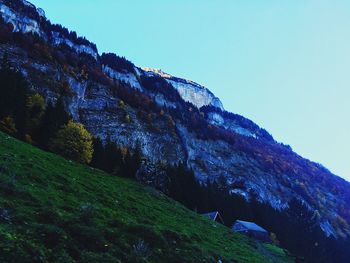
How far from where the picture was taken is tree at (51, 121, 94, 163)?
2753 inches

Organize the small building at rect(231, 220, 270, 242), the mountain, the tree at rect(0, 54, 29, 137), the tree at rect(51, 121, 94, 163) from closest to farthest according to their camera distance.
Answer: the tree at rect(51, 121, 94, 163), the tree at rect(0, 54, 29, 137), the small building at rect(231, 220, 270, 242), the mountain

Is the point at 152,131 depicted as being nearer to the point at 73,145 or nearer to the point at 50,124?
the point at 50,124

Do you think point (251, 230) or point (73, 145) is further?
point (251, 230)

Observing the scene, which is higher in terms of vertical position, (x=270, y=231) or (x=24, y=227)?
(x=270, y=231)

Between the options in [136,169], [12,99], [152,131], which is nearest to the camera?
[12,99]

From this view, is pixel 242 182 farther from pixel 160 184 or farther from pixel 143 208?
pixel 143 208

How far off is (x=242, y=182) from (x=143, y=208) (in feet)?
351

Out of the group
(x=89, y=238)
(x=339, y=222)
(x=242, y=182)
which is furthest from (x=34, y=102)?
(x=339, y=222)

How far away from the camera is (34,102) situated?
87.1 metres

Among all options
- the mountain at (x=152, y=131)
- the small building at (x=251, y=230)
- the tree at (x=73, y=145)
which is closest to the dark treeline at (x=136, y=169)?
the tree at (x=73, y=145)

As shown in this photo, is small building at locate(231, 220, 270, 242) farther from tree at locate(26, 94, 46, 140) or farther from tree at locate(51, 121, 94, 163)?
tree at locate(26, 94, 46, 140)

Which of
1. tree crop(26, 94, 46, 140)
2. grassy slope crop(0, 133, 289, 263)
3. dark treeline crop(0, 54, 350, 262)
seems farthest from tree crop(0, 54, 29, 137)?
grassy slope crop(0, 133, 289, 263)

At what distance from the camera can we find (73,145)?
229 feet

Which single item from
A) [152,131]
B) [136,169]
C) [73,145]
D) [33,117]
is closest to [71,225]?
[73,145]
